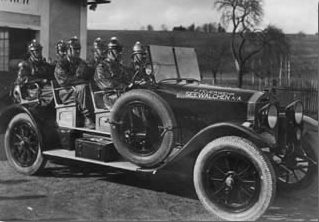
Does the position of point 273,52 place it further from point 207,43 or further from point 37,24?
point 37,24

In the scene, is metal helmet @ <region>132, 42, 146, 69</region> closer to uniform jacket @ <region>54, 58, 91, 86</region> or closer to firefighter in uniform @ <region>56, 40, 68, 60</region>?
uniform jacket @ <region>54, 58, 91, 86</region>

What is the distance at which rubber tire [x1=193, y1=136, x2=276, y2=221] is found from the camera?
4613mm

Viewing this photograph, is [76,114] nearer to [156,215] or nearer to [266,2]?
[156,215]

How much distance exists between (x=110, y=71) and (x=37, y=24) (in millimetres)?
1137

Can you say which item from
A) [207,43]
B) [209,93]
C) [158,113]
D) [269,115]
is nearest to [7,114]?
[158,113]

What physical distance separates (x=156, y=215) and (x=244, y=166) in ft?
2.97

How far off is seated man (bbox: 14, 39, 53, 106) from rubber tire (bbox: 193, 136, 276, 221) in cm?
255

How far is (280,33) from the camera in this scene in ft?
14.5

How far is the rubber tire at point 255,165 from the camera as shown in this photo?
15.1 ft

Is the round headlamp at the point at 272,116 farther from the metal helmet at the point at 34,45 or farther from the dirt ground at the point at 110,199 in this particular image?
the metal helmet at the point at 34,45

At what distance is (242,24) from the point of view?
4461 mm

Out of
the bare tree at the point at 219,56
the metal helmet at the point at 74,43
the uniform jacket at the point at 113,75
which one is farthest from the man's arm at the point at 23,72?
the bare tree at the point at 219,56

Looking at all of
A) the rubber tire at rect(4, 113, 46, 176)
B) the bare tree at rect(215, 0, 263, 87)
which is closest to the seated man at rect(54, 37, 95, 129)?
the rubber tire at rect(4, 113, 46, 176)

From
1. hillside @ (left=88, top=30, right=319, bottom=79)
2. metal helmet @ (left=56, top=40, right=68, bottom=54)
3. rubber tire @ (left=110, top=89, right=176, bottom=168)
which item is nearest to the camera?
hillside @ (left=88, top=30, right=319, bottom=79)
